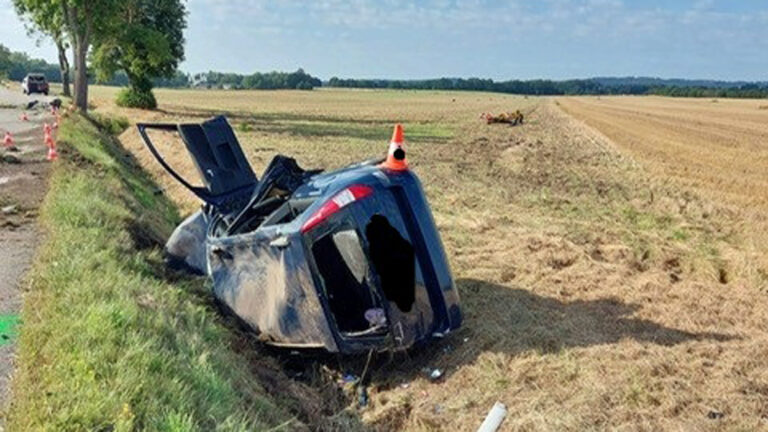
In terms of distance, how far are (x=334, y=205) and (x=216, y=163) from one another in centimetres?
231

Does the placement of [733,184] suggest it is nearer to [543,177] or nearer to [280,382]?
[543,177]

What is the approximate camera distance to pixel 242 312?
5609 mm

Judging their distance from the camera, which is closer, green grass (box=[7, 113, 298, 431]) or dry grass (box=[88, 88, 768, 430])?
green grass (box=[7, 113, 298, 431])

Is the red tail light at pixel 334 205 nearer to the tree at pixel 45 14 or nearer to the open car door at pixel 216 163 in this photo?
the open car door at pixel 216 163

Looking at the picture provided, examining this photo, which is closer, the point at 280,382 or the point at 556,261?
the point at 280,382

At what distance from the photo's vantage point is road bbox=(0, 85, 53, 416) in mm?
4504

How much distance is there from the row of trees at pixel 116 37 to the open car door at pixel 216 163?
23934mm

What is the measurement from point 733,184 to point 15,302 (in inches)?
598

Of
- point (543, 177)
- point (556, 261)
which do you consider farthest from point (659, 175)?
point (556, 261)

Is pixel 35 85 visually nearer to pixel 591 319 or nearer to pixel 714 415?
pixel 591 319

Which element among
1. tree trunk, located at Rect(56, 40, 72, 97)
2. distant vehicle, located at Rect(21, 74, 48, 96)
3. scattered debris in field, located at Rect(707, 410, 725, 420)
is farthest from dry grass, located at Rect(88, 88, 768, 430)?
distant vehicle, located at Rect(21, 74, 48, 96)

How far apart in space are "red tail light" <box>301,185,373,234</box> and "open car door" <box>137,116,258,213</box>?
168cm

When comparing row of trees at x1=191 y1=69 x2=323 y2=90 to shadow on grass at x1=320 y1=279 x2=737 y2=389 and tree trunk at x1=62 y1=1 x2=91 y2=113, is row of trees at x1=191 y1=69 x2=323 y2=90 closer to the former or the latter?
tree trunk at x1=62 y1=1 x2=91 y2=113

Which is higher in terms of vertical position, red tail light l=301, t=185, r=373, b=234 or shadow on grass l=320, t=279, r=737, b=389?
red tail light l=301, t=185, r=373, b=234
